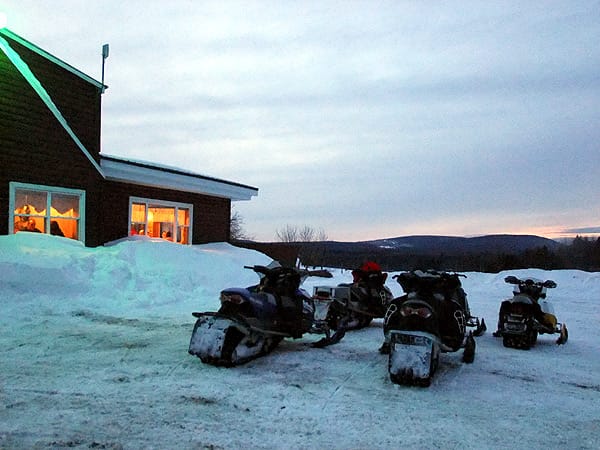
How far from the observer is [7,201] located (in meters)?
12.9

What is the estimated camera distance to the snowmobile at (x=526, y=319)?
7.27 meters

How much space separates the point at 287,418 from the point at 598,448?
2.31 m

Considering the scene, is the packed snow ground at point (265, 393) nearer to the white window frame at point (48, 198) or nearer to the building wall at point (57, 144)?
the white window frame at point (48, 198)

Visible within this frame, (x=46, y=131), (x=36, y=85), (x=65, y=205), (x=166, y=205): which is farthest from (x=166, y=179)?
(x=36, y=85)

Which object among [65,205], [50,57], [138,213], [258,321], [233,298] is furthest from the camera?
[138,213]

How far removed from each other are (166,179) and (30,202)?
4.56m

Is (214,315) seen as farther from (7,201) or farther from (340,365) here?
(7,201)

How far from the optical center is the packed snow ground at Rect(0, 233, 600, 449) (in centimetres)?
368

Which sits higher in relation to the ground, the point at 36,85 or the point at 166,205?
the point at 36,85

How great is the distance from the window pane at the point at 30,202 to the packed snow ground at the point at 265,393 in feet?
14.7

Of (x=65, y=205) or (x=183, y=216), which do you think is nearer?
(x=65, y=205)

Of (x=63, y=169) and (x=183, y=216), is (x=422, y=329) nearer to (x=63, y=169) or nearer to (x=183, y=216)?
(x=63, y=169)

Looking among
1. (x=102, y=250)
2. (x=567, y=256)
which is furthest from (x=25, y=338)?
(x=567, y=256)

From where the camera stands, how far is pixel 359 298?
895 cm
